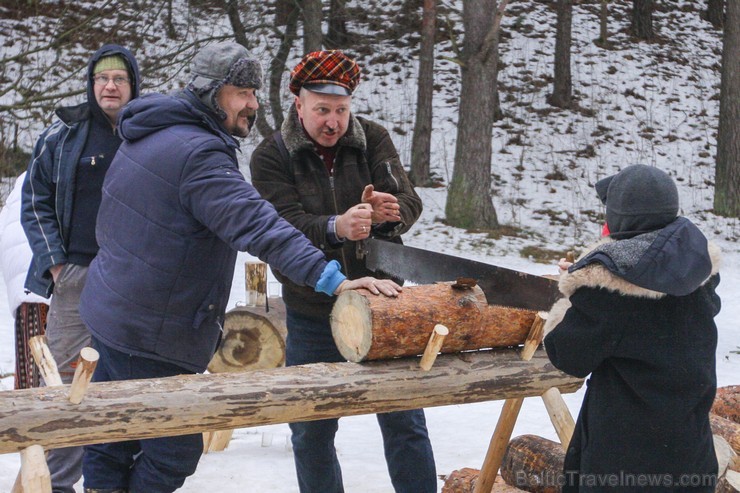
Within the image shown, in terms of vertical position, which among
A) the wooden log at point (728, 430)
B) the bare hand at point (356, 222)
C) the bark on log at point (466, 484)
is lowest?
the bark on log at point (466, 484)

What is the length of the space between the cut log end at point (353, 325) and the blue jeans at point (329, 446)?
560 mm

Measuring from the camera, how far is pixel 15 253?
449 centimetres

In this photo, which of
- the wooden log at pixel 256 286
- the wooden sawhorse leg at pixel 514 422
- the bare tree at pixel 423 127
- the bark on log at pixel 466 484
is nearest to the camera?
the wooden sawhorse leg at pixel 514 422

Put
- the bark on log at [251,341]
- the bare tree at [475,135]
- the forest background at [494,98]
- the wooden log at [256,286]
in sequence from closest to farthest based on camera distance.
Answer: the bark on log at [251,341] < the wooden log at [256,286] < the forest background at [494,98] < the bare tree at [475,135]

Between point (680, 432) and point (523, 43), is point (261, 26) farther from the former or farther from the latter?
point (680, 432)

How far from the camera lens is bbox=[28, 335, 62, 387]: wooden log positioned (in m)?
3.12

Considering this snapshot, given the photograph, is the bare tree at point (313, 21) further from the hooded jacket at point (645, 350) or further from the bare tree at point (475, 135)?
the hooded jacket at point (645, 350)

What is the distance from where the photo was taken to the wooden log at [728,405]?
4.95 m

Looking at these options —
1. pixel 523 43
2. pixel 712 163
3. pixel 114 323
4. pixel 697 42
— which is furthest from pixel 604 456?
pixel 697 42

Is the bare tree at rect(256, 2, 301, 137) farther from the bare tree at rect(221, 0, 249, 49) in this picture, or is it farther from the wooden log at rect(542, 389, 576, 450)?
the wooden log at rect(542, 389, 576, 450)

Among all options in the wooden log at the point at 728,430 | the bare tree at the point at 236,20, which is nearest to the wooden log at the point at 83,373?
the wooden log at the point at 728,430

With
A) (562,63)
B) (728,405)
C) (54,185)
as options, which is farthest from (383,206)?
(562,63)

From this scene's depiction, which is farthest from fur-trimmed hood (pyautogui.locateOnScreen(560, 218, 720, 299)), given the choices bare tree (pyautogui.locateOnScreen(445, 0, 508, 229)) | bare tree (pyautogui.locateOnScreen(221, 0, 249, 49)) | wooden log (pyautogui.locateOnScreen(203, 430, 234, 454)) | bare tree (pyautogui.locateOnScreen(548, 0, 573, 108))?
bare tree (pyautogui.locateOnScreen(548, 0, 573, 108))

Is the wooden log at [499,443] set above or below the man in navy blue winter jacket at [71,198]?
below
